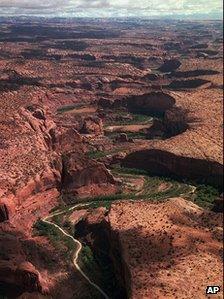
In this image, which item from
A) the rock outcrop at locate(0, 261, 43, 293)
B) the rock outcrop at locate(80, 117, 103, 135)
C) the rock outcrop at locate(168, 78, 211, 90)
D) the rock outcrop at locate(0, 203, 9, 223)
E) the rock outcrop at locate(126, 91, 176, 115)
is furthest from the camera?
the rock outcrop at locate(168, 78, 211, 90)

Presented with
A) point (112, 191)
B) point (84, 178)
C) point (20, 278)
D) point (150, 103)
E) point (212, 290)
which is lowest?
point (150, 103)

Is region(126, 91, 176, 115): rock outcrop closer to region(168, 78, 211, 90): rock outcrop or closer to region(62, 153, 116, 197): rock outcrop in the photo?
region(168, 78, 211, 90): rock outcrop

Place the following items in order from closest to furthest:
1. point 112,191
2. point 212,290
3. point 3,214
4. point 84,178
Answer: point 212,290
point 3,214
point 84,178
point 112,191

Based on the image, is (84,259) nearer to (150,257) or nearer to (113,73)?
(150,257)

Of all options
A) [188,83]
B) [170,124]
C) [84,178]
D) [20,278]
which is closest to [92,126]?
[170,124]

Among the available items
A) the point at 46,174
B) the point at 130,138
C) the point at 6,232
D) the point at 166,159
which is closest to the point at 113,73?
the point at 130,138

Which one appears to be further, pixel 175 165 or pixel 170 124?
pixel 170 124

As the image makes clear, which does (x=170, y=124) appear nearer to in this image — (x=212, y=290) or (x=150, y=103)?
(x=150, y=103)

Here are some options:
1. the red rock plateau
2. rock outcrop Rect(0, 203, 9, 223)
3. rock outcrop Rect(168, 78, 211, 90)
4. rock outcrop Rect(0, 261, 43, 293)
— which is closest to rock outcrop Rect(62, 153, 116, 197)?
the red rock plateau

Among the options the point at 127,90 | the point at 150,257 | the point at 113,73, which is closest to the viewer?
the point at 150,257
